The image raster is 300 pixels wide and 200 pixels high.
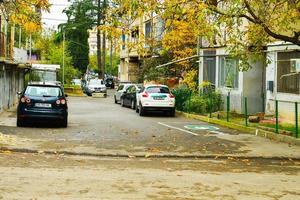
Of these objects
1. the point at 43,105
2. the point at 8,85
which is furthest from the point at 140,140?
the point at 8,85

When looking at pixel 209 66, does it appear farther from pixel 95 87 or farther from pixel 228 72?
pixel 95 87

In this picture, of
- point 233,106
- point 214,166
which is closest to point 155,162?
point 214,166

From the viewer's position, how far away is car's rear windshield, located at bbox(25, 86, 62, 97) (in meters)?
19.3

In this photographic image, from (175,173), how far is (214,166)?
154 cm

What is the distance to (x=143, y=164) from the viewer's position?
12078 mm

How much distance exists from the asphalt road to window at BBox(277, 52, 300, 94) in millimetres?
3066

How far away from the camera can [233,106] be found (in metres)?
25.4

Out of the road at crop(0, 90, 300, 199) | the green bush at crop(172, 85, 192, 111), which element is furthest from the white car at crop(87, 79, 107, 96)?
the road at crop(0, 90, 300, 199)

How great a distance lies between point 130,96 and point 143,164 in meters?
21.7

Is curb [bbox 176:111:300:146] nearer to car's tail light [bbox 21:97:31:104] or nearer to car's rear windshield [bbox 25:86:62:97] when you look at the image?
car's rear windshield [bbox 25:86:62:97]

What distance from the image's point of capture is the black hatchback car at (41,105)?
62.5ft

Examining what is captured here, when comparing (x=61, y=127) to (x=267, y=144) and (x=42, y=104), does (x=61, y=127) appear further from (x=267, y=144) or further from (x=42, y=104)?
(x=267, y=144)

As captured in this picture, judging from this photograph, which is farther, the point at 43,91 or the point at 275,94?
the point at 275,94

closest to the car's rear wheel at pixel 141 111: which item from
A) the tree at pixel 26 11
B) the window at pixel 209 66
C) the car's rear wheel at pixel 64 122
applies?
the window at pixel 209 66
